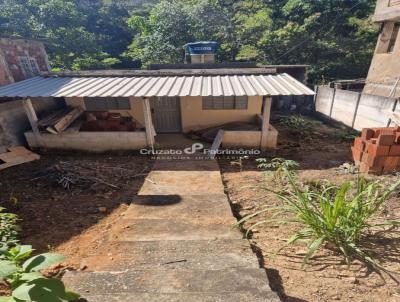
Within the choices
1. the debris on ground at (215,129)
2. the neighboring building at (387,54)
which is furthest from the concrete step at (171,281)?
the neighboring building at (387,54)

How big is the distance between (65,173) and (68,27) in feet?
67.3

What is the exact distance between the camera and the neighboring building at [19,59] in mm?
9664

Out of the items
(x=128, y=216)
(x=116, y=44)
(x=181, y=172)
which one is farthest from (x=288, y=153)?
(x=116, y=44)

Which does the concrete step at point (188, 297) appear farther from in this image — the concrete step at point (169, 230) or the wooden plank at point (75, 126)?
the wooden plank at point (75, 126)

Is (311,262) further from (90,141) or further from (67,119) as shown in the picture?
(67,119)

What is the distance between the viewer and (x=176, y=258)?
298cm

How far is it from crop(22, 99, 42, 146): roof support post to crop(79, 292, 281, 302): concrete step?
776 centimetres

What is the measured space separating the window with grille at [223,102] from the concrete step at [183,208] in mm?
5280

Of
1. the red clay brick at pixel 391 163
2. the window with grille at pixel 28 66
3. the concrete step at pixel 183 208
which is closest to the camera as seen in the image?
the concrete step at pixel 183 208

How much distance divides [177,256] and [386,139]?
5.62 meters

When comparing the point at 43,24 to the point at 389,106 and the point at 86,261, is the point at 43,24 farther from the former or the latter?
the point at 389,106

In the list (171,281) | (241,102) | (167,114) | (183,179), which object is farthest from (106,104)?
(171,281)

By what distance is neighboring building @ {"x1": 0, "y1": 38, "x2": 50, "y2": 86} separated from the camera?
9664 mm

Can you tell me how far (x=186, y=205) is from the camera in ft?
15.7
